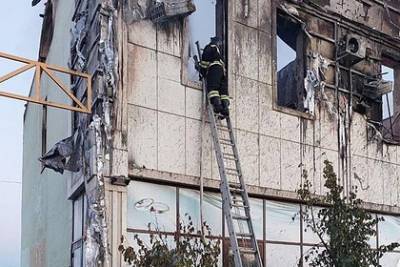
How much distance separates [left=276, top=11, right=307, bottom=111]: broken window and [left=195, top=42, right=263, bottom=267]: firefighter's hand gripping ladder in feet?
8.45

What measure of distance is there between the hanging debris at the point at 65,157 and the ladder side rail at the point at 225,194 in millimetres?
2378

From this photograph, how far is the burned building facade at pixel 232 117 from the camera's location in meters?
10.5

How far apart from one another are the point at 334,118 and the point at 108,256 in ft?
20.3

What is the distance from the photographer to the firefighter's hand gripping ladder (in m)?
10.1

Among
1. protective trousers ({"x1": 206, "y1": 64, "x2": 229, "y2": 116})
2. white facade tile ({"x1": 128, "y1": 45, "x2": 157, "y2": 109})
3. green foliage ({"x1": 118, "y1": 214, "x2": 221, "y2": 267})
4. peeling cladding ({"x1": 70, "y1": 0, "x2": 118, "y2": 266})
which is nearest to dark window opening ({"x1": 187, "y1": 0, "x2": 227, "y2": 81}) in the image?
protective trousers ({"x1": 206, "y1": 64, "x2": 229, "y2": 116})

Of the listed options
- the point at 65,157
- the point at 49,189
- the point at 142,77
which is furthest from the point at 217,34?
the point at 49,189

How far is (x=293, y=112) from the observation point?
1290cm

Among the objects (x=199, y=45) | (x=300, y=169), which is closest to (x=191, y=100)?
(x=199, y=45)

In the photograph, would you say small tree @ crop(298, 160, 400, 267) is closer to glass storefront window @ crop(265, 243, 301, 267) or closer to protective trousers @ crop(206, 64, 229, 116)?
glass storefront window @ crop(265, 243, 301, 267)

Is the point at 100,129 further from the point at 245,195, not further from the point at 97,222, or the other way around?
the point at 245,195

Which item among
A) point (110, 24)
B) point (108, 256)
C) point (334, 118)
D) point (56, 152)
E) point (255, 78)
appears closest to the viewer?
point (108, 256)

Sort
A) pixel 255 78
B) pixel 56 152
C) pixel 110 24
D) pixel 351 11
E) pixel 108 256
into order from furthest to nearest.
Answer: pixel 351 11, pixel 255 78, pixel 56 152, pixel 110 24, pixel 108 256

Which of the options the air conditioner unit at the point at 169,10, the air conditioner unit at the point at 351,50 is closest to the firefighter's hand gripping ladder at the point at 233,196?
the air conditioner unit at the point at 169,10

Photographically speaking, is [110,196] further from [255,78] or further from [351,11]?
[351,11]
